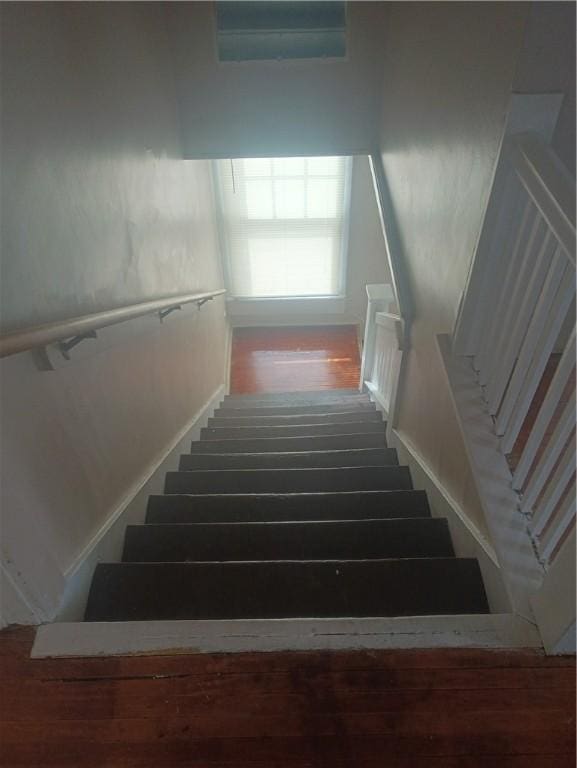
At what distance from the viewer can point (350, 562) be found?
1.32 meters

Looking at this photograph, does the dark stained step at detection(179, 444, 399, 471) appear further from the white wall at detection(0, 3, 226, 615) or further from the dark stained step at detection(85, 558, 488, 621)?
the dark stained step at detection(85, 558, 488, 621)

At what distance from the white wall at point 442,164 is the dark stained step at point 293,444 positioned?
31 cm

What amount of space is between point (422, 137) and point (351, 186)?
3356 millimetres

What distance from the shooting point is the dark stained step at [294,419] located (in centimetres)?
306

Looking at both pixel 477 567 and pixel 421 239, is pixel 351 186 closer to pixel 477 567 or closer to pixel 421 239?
pixel 421 239

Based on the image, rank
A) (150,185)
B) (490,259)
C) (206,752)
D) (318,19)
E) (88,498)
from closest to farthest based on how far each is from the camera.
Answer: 1. (206,752)
2. (490,259)
3. (88,498)
4. (150,185)
5. (318,19)

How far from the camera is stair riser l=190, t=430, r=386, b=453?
8.44ft

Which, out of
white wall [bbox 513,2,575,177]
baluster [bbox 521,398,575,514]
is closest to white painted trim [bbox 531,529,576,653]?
baluster [bbox 521,398,575,514]

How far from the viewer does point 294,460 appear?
2279 millimetres

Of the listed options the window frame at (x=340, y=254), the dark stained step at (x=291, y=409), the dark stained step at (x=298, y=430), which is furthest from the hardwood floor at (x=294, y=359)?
the dark stained step at (x=298, y=430)

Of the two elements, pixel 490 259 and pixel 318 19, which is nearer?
pixel 490 259

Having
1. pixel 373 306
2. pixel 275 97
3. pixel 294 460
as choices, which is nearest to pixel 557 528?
pixel 294 460

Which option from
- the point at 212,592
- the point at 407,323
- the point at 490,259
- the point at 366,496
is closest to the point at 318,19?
the point at 407,323

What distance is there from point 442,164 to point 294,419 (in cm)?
202
